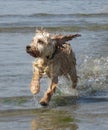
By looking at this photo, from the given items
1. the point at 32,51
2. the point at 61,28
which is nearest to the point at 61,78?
the point at 32,51

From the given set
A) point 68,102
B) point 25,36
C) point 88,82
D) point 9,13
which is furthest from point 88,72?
point 9,13

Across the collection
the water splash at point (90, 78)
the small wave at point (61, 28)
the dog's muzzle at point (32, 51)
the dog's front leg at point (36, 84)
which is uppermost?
the dog's muzzle at point (32, 51)

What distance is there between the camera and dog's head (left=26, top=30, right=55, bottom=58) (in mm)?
7809

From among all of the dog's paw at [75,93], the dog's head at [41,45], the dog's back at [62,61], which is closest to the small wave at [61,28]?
the dog's paw at [75,93]

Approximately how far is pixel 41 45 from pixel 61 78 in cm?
162

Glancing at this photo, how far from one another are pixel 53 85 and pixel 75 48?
4587 millimetres

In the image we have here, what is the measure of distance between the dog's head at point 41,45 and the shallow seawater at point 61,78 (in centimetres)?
82

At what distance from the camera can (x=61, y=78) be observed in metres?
9.43

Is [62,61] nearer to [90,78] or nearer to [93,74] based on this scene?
[90,78]

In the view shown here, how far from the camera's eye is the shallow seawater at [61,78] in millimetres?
7691

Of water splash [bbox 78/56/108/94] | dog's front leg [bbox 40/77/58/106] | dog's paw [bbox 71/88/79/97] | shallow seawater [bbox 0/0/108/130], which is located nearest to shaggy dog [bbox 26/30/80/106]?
dog's front leg [bbox 40/77/58/106]

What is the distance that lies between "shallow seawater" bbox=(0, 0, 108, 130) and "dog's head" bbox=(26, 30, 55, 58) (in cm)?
82

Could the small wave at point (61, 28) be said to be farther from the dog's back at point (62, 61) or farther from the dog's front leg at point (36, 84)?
the dog's front leg at point (36, 84)

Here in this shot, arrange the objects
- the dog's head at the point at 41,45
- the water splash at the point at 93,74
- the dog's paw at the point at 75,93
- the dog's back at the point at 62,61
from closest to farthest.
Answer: the dog's head at the point at 41,45 < the dog's back at the point at 62,61 < the dog's paw at the point at 75,93 < the water splash at the point at 93,74
